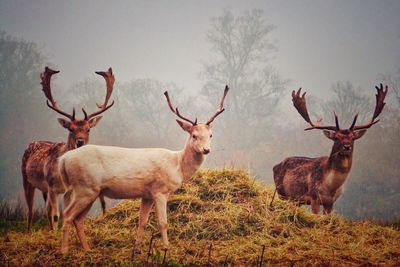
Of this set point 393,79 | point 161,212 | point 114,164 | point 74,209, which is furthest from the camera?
point 393,79

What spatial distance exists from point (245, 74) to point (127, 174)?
32.5 m

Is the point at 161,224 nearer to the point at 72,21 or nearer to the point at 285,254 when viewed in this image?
the point at 285,254

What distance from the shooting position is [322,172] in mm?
8516

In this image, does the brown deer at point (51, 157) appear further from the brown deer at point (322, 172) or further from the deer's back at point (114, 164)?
the brown deer at point (322, 172)

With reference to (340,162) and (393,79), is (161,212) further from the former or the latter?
(393,79)

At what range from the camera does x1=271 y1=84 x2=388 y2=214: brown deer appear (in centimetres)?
809

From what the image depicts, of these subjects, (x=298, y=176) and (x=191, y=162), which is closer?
(x=191, y=162)

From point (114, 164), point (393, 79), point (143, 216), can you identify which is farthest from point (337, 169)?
point (393, 79)

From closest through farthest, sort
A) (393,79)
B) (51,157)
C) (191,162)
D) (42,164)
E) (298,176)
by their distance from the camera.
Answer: (191,162) → (51,157) → (42,164) → (298,176) → (393,79)

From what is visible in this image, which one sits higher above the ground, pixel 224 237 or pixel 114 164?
pixel 114 164

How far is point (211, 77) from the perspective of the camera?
37.1m

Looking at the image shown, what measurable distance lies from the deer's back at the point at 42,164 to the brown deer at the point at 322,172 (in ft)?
16.2

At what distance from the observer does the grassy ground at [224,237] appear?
556cm

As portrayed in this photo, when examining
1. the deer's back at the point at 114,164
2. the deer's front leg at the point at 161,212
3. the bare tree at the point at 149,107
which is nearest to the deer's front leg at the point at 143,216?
the deer's front leg at the point at 161,212
